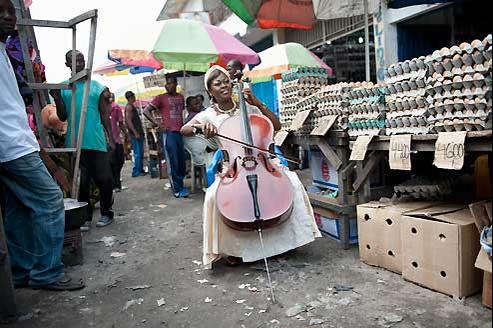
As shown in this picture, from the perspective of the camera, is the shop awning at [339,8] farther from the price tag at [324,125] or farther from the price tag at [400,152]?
the price tag at [400,152]

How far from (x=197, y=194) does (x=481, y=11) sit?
496 centimetres

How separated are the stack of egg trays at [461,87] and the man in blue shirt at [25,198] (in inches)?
101

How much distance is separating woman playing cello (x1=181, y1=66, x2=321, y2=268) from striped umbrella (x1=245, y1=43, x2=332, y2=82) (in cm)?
372

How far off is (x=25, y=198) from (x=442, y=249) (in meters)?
2.73

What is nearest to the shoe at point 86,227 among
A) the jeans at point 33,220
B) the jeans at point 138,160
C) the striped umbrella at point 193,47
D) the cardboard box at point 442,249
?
the jeans at point 33,220

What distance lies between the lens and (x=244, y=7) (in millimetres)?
4684

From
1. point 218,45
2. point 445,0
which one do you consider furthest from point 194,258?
point 218,45

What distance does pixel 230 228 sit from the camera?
3104 mm

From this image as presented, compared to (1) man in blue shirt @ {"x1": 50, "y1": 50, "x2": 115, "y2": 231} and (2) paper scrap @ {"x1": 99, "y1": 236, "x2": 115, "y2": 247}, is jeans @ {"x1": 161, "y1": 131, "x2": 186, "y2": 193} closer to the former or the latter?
(1) man in blue shirt @ {"x1": 50, "y1": 50, "x2": 115, "y2": 231}

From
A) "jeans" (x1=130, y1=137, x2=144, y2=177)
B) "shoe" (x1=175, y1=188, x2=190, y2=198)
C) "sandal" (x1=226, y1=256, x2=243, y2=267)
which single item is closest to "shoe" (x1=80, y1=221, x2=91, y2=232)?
"shoe" (x1=175, y1=188, x2=190, y2=198)

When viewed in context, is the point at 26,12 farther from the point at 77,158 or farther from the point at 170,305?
the point at 170,305

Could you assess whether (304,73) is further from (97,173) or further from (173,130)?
(173,130)

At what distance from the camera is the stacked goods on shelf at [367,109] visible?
297 cm

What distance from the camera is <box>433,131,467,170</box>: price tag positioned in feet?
7.31
